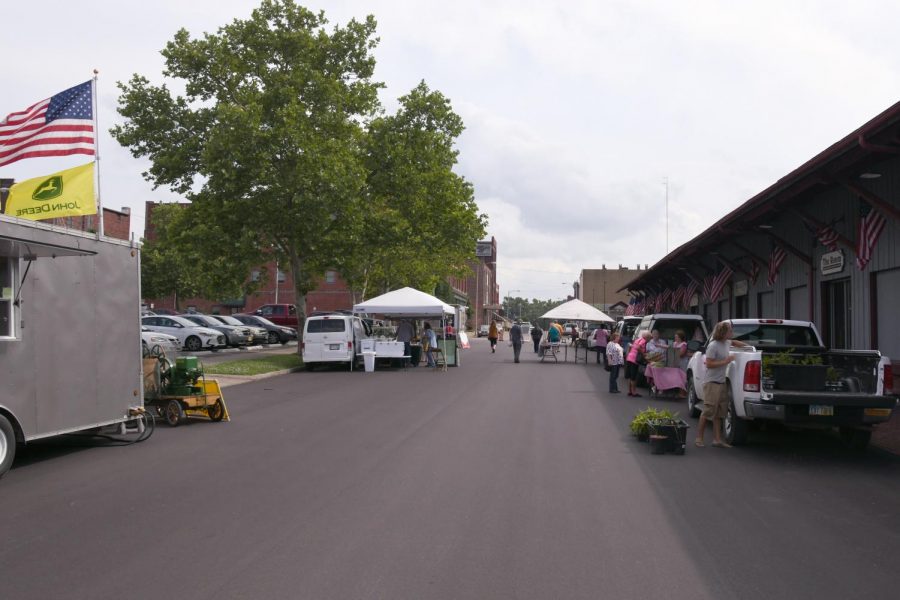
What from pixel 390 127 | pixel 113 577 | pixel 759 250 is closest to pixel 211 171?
pixel 390 127

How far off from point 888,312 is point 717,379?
792 cm

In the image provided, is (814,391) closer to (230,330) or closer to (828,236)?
(828,236)

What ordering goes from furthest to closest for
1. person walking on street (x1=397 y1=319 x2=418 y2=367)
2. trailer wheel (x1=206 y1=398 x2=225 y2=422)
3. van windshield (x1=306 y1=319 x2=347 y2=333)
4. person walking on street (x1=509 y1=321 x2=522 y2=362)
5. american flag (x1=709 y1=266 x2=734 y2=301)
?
person walking on street (x1=509 y1=321 x2=522 y2=362), american flag (x1=709 y1=266 x2=734 y2=301), person walking on street (x1=397 y1=319 x2=418 y2=367), van windshield (x1=306 y1=319 x2=347 y2=333), trailer wheel (x1=206 y1=398 x2=225 y2=422)

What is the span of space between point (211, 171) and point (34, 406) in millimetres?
19307

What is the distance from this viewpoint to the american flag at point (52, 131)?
11.5 meters

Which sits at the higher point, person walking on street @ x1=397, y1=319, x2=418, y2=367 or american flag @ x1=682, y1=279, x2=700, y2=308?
american flag @ x1=682, y1=279, x2=700, y2=308

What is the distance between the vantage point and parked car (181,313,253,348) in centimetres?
3697

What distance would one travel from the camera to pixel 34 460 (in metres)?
9.72

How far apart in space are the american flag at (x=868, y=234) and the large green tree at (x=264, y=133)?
15.9 metres

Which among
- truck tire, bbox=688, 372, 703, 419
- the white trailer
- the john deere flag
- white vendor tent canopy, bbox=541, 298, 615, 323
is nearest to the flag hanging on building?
white vendor tent canopy, bbox=541, 298, 615, 323

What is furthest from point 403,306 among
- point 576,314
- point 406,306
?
point 576,314

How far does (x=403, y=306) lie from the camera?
27.0 m

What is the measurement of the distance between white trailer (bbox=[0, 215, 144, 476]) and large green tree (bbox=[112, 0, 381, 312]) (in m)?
16.3

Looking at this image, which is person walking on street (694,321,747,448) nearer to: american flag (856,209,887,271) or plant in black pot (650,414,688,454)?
plant in black pot (650,414,688,454)
